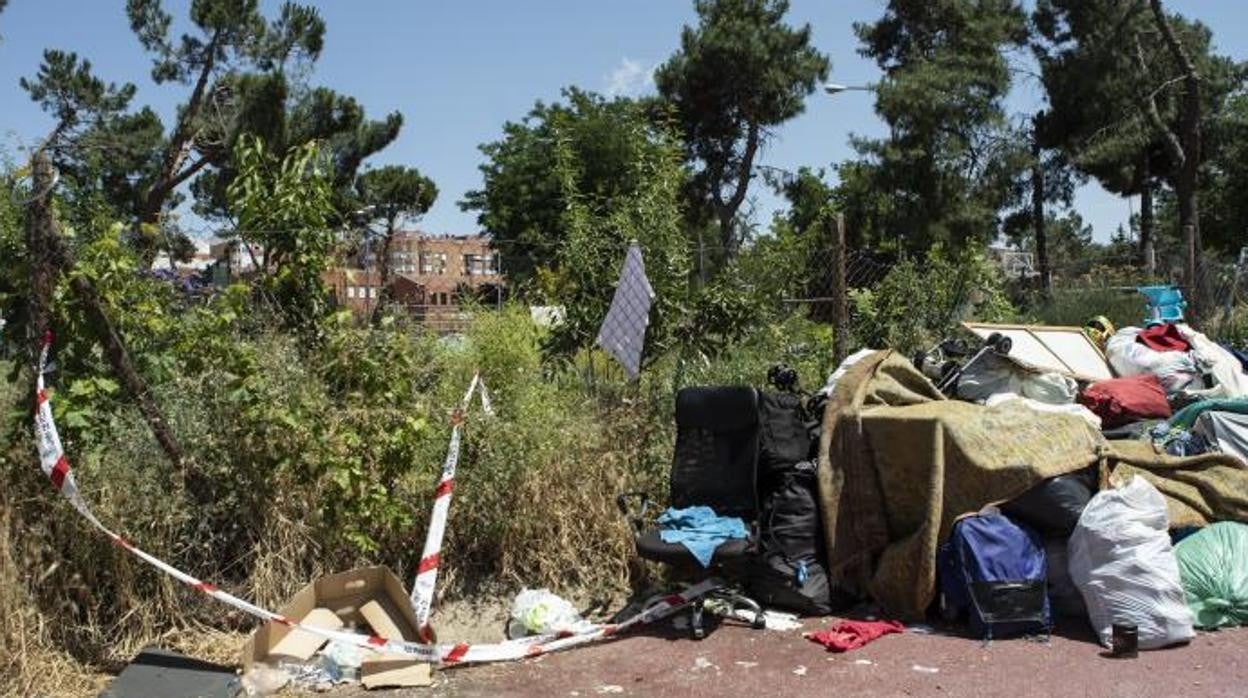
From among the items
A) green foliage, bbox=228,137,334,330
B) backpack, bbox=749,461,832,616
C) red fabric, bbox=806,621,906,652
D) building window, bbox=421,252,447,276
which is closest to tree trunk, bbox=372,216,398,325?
green foliage, bbox=228,137,334,330

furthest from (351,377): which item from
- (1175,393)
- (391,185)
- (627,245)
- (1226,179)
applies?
(1226,179)

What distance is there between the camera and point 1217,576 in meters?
5.30

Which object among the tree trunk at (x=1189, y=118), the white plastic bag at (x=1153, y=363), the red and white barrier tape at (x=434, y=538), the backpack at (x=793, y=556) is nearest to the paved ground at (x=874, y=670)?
the backpack at (x=793, y=556)

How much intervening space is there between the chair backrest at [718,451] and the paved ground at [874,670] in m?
0.88

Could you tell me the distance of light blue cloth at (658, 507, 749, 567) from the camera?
541cm

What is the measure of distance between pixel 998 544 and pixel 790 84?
27380 millimetres

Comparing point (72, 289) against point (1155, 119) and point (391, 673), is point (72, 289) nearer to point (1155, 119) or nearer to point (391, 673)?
point (391, 673)

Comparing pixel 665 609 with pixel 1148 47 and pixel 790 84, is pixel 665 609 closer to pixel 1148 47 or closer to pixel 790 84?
pixel 1148 47

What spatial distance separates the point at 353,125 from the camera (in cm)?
2347

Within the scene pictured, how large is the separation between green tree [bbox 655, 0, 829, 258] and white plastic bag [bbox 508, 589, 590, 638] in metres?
25.3

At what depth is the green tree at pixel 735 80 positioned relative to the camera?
30.5 m

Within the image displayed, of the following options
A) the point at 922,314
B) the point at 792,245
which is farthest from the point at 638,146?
the point at 922,314

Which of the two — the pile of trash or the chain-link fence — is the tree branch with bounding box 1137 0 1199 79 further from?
the pile of trash

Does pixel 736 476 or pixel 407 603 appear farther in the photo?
pixel 736 476
